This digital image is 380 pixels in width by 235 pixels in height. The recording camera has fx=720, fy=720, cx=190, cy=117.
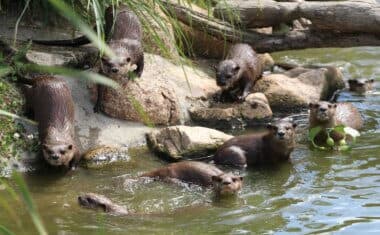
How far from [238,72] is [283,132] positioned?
1.61 metres

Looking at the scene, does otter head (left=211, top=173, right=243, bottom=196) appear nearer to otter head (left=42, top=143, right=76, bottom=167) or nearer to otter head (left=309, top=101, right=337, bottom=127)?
otter head (left=42, top=143, right=76, bottom=167)

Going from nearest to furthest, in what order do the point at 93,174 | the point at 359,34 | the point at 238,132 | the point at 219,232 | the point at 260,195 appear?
the point at 219,232 < the point at 260,195 < the point at 93,174 < the point at 238,132 < the point at 359,34

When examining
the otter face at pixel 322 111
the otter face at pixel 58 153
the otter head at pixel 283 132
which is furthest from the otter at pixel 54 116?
the otter face at pixel 322 111

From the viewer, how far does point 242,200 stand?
4344 mm

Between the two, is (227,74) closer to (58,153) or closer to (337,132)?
(337,132)

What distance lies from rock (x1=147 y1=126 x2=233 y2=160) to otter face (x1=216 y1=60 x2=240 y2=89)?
1.14m

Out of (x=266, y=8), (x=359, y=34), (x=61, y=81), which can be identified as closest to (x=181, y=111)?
(x=61, y=81)

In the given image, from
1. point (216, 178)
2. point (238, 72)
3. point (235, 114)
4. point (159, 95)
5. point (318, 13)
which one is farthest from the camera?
point (318, 13)

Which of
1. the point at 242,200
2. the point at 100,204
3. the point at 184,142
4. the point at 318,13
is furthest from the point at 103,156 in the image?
the point at 318,13

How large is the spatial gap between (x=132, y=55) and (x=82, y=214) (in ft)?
7.06

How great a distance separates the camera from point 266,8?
6.93 m

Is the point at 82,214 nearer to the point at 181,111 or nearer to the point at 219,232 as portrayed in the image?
the point at 219,232

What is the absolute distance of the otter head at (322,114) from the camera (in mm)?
5688

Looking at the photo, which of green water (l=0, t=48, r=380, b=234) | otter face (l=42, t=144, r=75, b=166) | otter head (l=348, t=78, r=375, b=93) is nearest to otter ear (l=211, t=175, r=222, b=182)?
green water (l=0, t=48, r=380, b=234)
